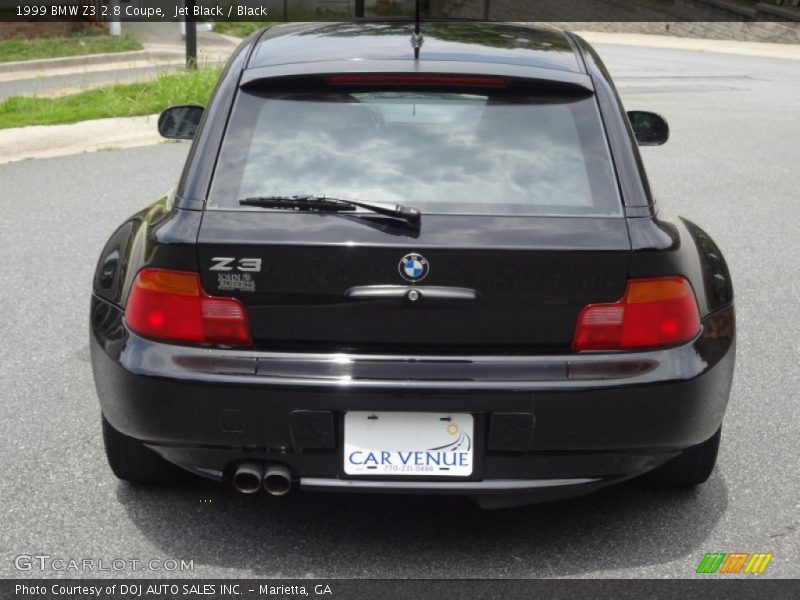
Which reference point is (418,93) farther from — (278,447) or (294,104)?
(278,447)

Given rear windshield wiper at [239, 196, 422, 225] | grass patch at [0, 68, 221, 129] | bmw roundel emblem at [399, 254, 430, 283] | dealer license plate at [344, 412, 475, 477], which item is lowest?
grass patch at [0, 68, 221, 129]

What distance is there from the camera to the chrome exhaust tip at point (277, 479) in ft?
11.9

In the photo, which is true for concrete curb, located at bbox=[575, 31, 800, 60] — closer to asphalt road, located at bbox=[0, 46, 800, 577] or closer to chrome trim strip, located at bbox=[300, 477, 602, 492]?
asphalt road, located at bbox=[0, 46, 800, 577]

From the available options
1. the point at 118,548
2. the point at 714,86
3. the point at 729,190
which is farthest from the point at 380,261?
the point at 714,86

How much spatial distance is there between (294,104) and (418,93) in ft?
1.30

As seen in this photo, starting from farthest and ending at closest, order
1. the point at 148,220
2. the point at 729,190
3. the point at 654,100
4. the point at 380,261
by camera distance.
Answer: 1. the point at 654,100
2. the point at 729,190
3. the point at 148,220
4. the point at 380,261

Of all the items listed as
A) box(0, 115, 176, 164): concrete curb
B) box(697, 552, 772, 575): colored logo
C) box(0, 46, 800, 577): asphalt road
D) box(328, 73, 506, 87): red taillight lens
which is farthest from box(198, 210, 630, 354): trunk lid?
box(0, 115, 176, 164): concrete curb

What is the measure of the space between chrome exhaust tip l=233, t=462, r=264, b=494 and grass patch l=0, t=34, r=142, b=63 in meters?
17.3

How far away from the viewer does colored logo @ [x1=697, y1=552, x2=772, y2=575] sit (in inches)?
149

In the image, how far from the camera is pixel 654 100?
17.7 meters

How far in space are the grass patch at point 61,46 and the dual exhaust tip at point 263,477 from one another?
682 inches

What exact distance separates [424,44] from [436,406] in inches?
56.4

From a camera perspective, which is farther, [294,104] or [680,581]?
[294,104]

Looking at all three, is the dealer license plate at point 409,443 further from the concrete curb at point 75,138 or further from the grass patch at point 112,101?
the grass patch at point 112,101
